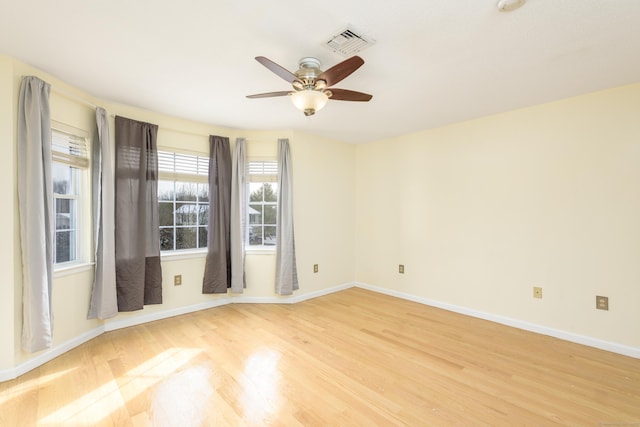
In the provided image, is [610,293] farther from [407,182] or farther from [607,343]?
[407,182]

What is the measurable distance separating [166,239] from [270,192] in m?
1.51

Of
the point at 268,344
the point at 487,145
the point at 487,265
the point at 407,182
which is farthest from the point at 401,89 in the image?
the point at 268,344

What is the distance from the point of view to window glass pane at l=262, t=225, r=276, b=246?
4238 millimetres

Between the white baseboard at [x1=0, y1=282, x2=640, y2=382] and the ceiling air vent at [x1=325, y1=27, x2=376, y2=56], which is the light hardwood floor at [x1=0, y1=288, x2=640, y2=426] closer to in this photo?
the white baseboard at [x1=0, y1=282, x2=640, y2=382]

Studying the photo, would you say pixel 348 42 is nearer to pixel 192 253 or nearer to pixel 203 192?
pixel 203 192

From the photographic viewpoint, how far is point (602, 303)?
9.04ft

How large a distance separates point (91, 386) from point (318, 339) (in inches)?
74.2

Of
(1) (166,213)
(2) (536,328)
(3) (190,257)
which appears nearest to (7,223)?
(1) (166,213)

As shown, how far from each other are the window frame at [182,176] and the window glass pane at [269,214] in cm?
81

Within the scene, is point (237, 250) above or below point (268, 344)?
above

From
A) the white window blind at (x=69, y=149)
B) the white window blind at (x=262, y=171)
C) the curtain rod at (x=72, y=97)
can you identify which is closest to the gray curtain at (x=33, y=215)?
the curtain rod at (x=72, y=97)

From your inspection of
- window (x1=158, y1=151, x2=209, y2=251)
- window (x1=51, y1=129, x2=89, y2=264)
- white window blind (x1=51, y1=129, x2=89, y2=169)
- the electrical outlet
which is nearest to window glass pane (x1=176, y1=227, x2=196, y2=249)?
window (x1=158, y1=151, x2=209, y2=251)

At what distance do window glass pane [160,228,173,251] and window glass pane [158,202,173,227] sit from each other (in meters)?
0.08

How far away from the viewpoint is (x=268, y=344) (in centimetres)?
282
